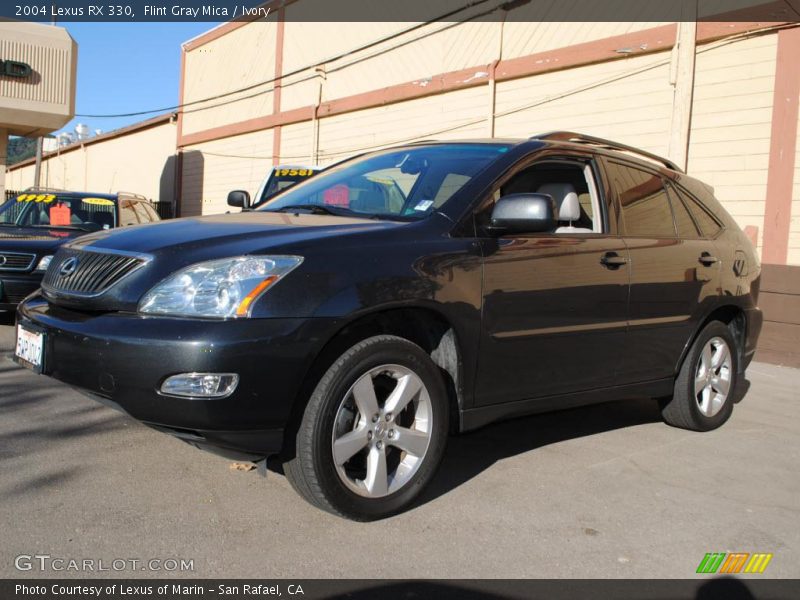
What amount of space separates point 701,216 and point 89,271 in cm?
390

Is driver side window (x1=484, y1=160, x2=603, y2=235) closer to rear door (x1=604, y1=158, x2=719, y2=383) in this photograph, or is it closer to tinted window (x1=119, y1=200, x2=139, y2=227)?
rear door (x1=604, y1=158, x2=719, y2=383)

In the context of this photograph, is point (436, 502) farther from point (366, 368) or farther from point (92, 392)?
point (92, 392)

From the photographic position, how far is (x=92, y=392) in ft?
10.0

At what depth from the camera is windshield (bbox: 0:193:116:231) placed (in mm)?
8609

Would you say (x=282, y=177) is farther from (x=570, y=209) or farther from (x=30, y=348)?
(x=30, y=348)

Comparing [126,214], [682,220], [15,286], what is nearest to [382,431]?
[682,220]

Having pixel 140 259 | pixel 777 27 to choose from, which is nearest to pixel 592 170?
pixel 140 259

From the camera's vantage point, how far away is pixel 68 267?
3471mm

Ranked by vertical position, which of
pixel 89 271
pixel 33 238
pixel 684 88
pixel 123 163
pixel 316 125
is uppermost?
pixel 123 163

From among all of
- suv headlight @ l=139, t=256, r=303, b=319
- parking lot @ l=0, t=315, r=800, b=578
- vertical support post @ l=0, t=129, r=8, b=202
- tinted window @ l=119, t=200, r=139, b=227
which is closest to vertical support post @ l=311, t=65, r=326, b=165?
tinted window @ l=119, t=200, r=139, b=227

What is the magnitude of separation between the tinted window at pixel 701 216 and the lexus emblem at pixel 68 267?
12.3 feet

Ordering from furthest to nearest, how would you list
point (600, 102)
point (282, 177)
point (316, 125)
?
point (316, 125) → point (282, 177) → point (600, 102)

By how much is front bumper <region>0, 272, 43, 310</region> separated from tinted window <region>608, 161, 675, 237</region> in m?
5.47

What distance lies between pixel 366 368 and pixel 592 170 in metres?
2.09
